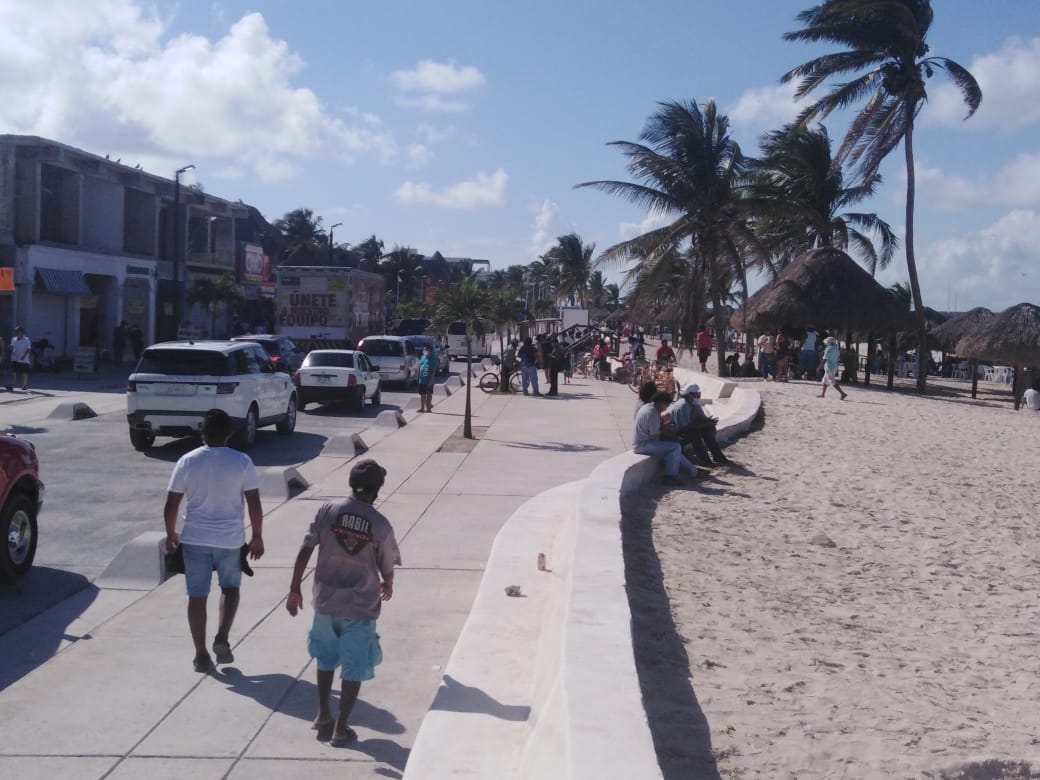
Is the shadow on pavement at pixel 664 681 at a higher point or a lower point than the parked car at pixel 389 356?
lower

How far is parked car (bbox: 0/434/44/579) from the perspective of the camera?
8336mm

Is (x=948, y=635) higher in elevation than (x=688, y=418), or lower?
lower

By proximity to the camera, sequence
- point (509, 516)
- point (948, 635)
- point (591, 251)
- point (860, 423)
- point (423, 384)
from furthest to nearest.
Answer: point (591, 251) → point (423, 384) → point (860, 423) → point (509, 516) → point (948, 635)

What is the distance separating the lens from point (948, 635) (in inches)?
286

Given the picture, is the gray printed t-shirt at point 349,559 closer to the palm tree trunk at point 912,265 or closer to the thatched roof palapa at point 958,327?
the palm tree trunk at point 912,265

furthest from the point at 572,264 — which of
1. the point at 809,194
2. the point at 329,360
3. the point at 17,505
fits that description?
the point at 17,505

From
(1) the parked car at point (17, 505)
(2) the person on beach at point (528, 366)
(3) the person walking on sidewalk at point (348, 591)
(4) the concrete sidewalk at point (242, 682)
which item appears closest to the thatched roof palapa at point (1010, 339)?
(2) the person on beach at point (528, 366)

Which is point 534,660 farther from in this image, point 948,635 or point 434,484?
point 434,484

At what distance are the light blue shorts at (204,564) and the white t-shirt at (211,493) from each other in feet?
0.15

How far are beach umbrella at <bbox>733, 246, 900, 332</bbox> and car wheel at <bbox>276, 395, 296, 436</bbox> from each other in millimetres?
17877

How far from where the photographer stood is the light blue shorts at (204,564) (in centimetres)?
641

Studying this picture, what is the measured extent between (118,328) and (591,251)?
51179mm

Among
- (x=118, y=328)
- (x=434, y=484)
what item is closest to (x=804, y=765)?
(x=434, y=484)

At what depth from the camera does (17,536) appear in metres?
8.55
